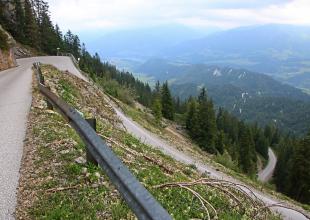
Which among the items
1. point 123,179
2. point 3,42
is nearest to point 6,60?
point 3,42

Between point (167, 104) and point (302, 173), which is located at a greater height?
point (167, 104)

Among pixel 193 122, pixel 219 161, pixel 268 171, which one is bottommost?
pixel 268 171

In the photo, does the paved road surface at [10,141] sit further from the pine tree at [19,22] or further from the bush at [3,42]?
the pine tree at [19,22]

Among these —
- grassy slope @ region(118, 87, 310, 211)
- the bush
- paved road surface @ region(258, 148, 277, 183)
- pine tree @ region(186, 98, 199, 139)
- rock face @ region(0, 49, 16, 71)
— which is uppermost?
the bush

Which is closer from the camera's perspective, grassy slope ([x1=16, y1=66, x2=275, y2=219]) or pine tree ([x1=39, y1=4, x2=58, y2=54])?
grassy slope ([x1=16, y1=66, x2=275, y2=219])

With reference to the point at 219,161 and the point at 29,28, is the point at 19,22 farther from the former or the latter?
the point at 219,161

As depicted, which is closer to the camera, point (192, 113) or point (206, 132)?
point (206, 132)

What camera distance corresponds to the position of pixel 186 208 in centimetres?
629

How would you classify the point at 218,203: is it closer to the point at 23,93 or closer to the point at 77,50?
the point at 23,93

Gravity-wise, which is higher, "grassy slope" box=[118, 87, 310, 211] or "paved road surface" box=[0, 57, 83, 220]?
"paved road surface" box=[0, 57, 83, 220]

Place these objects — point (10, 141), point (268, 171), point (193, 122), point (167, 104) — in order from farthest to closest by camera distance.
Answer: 1. point (268, 171)
2. point (167, 104)
3. point (193, 122)
4. point (10, 141)

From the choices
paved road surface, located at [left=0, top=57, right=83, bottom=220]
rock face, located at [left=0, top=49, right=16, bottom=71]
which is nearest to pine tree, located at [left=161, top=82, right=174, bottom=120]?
rock face, located at [left=0, top=49, right=16, bottom=71]

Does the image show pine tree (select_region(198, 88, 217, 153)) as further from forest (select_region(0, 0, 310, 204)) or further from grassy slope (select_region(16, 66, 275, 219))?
grassy slope (select_region(16, 66, 275, 219))

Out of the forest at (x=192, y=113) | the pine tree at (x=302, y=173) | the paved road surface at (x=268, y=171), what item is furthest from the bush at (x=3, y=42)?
the paved road surface at (x=268, y=171)
